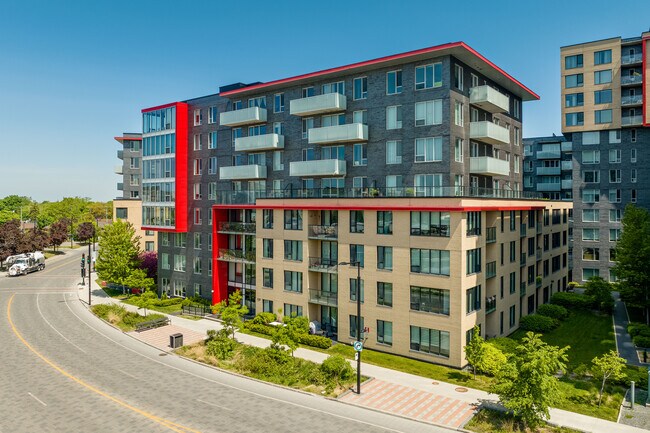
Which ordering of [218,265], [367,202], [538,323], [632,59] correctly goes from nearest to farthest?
[367,202] < [538,323] < [218,265] < [632,59]

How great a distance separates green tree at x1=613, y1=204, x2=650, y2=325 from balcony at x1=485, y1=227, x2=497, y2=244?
15.7 m

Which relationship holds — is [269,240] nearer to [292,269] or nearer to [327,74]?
[292,269]

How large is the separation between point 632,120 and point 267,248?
51.8m

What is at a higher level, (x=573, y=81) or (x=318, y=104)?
(x=573, y=81)

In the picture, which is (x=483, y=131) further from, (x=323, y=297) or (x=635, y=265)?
(x=635, y=265)

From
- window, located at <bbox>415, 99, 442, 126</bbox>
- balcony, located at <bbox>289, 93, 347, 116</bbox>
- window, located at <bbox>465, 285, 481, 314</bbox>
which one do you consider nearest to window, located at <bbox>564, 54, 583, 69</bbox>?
window, located at <bbox>415, 99, 442, 126</bbox>

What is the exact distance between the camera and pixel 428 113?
38000mm

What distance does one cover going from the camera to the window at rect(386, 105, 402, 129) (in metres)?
39.6

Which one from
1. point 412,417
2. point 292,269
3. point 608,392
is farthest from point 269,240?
point 608,392

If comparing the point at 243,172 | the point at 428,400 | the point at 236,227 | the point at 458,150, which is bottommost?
the point at 428,400

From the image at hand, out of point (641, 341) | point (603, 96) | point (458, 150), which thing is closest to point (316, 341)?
point (458, 150)

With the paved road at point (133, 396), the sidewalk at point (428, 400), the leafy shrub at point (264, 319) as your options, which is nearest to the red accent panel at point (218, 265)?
the leafy shrub at point (264, 319)

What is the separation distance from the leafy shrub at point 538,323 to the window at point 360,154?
21.0 m

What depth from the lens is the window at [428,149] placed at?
3766 centimetres
